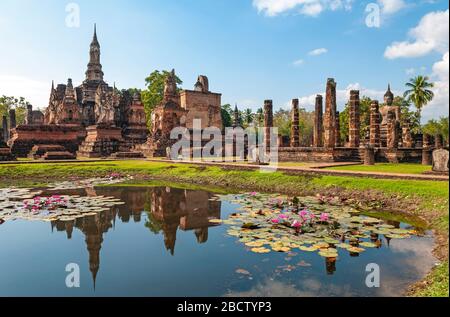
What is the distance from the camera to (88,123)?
43.7 m

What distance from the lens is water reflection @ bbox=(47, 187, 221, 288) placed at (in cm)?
731

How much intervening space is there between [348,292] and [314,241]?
1.92 metres

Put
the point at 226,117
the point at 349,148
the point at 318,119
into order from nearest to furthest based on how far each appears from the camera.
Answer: the point at 349,148 → the point at 318,119 → the point at 226,117

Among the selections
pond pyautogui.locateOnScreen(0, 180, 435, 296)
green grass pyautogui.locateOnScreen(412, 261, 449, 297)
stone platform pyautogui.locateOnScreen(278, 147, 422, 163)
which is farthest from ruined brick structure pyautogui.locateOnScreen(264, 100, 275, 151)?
green grass pyautogui.locateOnScreen(412, 261, 449, 297)

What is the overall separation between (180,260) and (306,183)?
26.9ft

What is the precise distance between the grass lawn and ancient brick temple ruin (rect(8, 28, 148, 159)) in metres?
7.61

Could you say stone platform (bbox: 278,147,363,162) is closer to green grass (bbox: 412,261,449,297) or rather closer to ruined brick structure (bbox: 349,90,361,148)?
ruined brick structure (bbox: 349,90,361,148)

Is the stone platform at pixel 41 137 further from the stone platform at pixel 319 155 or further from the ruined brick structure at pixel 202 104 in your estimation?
the stone platform at pixel 319 155

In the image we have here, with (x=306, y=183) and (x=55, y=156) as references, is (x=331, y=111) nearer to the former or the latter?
(x=306, y=183)

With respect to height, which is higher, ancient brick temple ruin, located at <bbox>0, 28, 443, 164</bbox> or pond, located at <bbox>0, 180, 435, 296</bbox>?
ancient brick temple ruin, located at <bbox>0, 28, 443, 164</bbox>

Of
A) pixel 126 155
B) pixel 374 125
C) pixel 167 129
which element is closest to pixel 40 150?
pixel 126 155

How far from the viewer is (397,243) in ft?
21.9
